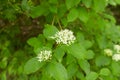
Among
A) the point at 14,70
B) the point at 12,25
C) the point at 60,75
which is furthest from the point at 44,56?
the point at 12,25

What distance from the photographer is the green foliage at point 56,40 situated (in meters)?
1.71

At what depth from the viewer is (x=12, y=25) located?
2826mm

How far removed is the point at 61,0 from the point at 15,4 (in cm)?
35

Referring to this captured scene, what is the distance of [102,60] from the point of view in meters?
2.31

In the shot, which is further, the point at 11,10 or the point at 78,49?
the point at 11,10

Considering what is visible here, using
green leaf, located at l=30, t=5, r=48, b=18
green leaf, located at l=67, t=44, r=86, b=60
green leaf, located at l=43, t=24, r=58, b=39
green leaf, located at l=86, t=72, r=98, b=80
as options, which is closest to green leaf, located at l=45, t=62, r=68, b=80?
green leaf, located at l=67, t=44, r=86, b=60

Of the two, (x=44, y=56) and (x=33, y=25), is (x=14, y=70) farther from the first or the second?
(x=44, y=56)

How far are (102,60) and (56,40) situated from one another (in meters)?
0.70

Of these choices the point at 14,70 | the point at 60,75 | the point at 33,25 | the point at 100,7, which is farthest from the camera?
the point at 33,25

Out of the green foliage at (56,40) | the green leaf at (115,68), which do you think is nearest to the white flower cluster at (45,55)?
the green foliage at (56,40)

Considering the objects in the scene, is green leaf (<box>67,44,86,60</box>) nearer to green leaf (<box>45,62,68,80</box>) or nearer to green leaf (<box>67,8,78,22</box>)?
green leaf (<box>45,62,68,80</box>)

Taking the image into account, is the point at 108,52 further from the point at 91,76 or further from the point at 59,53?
the point at 59,53

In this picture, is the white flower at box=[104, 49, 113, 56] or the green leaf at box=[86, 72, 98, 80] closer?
the green leaf at box=[86, 72, 98, 80]

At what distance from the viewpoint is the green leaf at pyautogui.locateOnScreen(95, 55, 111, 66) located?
2.29 meters
